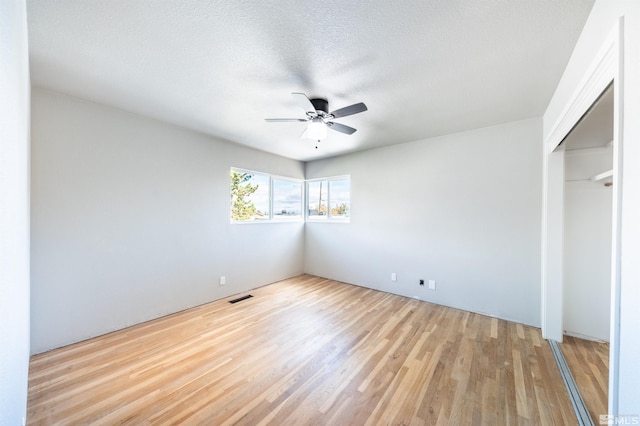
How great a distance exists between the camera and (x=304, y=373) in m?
2.02

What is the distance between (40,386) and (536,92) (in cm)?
495

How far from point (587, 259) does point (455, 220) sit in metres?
1.33

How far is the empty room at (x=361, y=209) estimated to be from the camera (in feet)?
Answer: 4.48

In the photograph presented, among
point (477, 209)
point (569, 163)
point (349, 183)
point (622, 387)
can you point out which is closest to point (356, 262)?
point (349, 183)

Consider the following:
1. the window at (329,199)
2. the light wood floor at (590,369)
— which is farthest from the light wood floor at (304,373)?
the window at (329,199)

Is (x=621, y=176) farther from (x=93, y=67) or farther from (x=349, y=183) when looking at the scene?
(x=349, y=183)

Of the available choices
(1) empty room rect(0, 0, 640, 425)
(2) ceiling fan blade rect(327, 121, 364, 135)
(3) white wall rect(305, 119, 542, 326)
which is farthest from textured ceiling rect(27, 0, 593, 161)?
(3) white wall rect(305, 119, 542, 326)

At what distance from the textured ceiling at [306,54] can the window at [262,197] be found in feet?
5.01

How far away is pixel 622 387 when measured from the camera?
0.95 m

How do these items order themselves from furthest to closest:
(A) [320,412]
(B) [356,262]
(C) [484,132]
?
(B) [356,262], (C) [484,132], (A) [320,412]

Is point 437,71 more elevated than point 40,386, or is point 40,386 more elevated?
point 437,71

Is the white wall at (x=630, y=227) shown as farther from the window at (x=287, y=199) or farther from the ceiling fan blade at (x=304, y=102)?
the window at (x=287, y=199)

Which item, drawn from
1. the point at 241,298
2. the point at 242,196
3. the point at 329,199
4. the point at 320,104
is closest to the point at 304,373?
the point at 241,298

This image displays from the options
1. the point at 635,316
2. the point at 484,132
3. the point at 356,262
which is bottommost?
the point at 356,262
